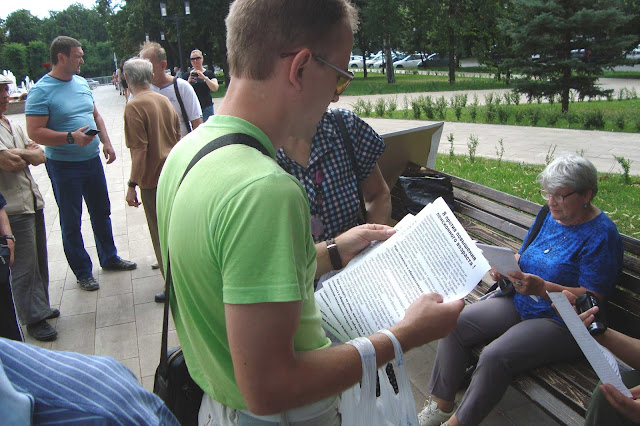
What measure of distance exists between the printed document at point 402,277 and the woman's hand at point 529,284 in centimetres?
104

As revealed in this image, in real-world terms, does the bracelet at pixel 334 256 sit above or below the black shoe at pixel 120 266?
above

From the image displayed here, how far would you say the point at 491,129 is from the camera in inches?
506

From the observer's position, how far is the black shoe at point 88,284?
4.79m

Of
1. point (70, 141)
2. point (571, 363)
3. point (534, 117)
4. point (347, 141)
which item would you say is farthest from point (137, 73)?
point (534, 117)

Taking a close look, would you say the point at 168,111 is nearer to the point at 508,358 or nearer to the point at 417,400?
the point at 417,400

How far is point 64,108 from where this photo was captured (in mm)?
4453

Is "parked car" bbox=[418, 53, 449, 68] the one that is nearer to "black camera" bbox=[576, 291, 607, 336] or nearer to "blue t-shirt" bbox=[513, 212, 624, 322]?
"blue t-shirt" bbox=[513, 212, 624, 322]

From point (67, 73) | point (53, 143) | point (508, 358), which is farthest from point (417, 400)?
point (67, 73)

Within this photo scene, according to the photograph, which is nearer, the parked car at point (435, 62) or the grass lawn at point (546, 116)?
the grass lawn at point (546, 116)

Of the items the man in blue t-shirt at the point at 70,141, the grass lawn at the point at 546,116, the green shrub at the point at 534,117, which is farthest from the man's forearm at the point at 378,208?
the green shrub at the point at 534,117

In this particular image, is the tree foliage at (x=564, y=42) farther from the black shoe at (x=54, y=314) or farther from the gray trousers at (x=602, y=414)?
the gray trousers at (x=602, y=414)

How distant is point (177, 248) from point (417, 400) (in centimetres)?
244

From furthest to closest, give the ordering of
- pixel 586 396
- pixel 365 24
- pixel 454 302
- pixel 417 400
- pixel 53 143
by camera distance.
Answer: pixel 365 24 → pixel 53 143 → pixel 417 400 → pixel 586 396 → pixel 454 302

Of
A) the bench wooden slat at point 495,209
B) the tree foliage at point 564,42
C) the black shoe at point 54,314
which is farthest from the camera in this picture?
the tree foliage at point 564,42
